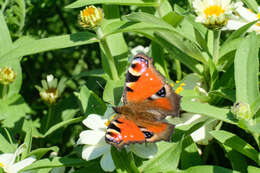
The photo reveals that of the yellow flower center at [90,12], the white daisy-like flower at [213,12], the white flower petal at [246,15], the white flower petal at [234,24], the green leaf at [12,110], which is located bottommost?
the green leaf at [12,110]

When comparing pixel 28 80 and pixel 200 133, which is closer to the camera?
pixel 200 133

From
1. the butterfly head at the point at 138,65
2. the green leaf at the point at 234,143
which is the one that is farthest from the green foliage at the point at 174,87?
the butterfly head at the point at 138,65

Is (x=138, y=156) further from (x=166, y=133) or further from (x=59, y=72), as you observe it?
(x=59, y=72)

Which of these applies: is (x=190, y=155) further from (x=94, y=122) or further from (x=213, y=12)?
(x=213, y=12)

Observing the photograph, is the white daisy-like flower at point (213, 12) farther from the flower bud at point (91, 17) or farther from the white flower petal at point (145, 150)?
the white flower petal at point (145, 150)

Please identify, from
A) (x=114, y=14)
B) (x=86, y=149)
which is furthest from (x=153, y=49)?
(x=86, y=149)

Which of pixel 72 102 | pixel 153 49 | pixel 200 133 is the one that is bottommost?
pixel 72 102
